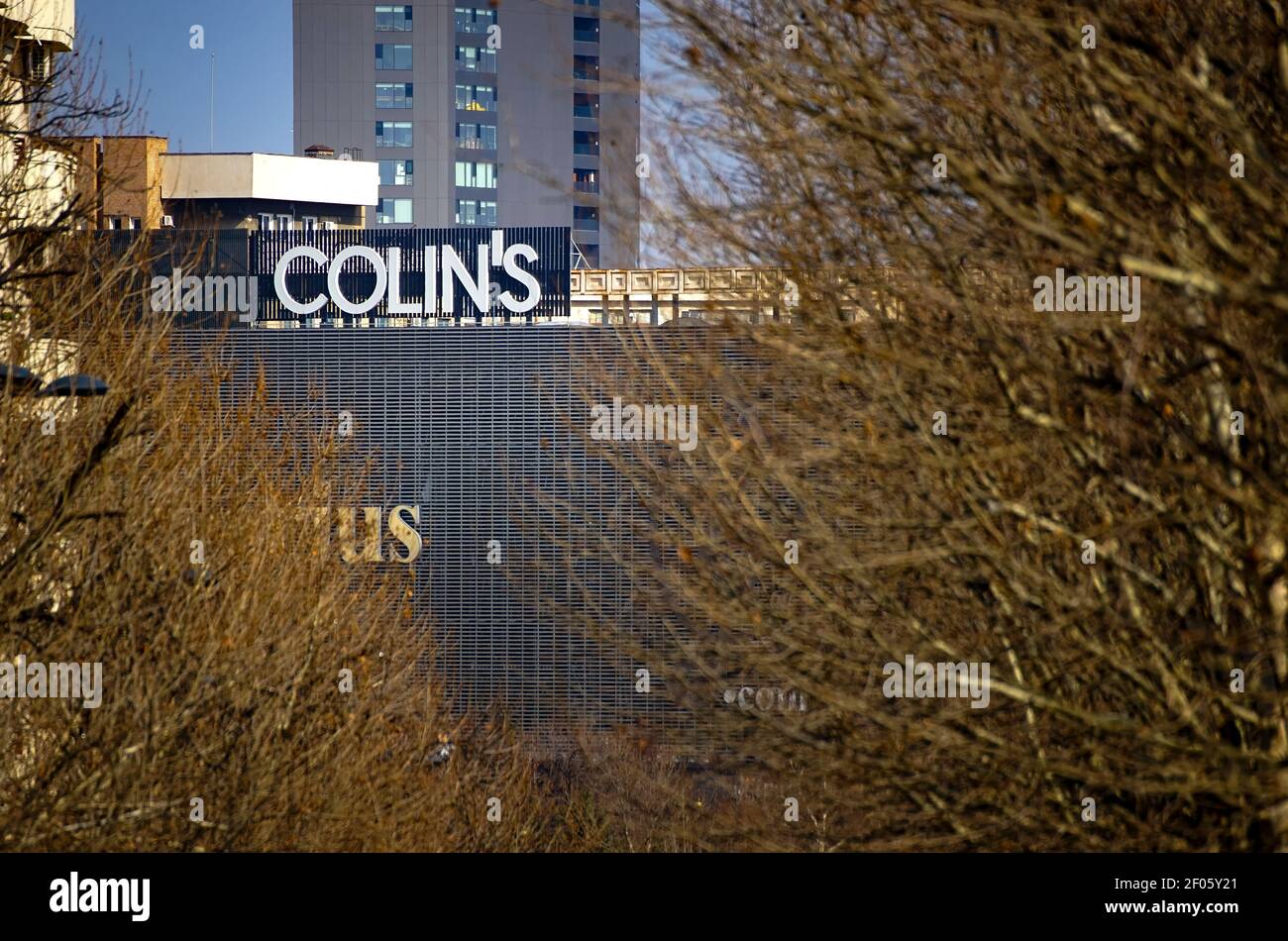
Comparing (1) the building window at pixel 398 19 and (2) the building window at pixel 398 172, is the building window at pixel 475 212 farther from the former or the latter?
(1) the building window at pixel 398 19

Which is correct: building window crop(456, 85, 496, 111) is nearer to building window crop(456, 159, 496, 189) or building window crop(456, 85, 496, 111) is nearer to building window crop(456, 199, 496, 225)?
building window crop(456, 159, 496, 189)

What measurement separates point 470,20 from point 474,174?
7.17 metres

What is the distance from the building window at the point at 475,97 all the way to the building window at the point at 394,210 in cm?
541

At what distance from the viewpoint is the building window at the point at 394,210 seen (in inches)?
2913

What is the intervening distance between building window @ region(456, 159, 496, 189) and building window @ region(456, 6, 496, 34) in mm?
6211

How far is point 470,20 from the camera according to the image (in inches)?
2958

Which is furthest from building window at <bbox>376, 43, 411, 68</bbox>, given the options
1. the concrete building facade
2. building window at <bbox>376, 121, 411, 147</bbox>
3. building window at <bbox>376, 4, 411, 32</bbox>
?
the concrete building facade

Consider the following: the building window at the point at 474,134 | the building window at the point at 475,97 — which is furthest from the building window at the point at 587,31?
the building window at the point at 474,134

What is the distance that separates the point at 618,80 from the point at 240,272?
3667cm

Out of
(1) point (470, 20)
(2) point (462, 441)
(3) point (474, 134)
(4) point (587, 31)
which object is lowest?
(2) point (462, 441)

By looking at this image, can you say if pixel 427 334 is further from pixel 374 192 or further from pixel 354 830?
pixel 354 830

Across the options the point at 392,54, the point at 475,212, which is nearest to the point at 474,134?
the point at 475,212

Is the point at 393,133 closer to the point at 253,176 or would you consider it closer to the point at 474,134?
the point at 474,134

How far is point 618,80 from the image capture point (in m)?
6.69
